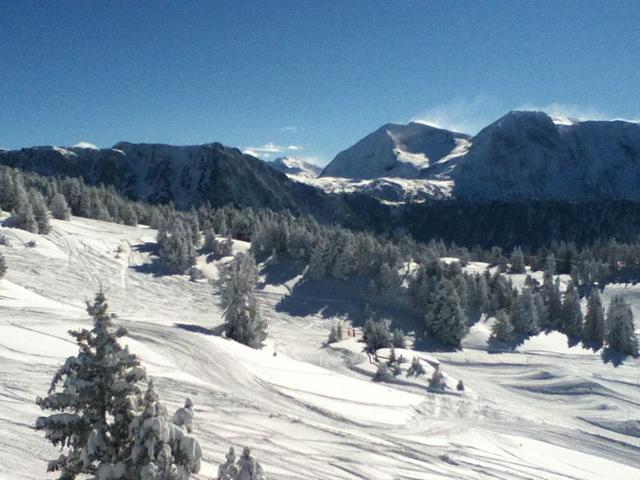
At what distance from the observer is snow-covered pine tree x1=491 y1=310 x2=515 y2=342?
58000 millimetres

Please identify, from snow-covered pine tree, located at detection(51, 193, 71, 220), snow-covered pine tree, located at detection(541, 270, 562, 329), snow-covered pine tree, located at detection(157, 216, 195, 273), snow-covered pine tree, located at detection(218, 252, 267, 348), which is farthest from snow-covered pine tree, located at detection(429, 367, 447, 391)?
snow-covered pine tree, located at detection(51, 193, 71, 220)

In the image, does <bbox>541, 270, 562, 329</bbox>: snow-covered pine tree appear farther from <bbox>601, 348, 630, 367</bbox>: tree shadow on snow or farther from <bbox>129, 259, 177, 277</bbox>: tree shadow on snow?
<bbox>129, 259, 177, 277</bbox>: tree shadow on snow

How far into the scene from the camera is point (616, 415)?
3522 cm

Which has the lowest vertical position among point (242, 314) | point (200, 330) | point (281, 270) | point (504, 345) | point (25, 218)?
point (504, 345)

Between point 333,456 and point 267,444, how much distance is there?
2827 mm

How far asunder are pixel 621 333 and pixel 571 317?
7345 mm

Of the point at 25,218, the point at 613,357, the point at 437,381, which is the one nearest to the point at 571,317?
the point at 613,357

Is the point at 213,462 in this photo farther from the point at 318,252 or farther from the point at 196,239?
the point at 196,239

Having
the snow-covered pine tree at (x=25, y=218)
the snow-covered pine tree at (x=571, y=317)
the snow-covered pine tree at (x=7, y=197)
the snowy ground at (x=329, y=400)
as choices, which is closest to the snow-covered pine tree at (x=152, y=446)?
the snowy ground at (x=329, y=400)

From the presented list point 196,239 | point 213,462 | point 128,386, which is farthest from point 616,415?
point 196,239

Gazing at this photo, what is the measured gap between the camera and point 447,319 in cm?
5797

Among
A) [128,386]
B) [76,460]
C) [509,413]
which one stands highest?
[128,386]

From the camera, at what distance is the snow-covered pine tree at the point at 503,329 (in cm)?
5800

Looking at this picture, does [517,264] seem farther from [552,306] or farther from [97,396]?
[97,396]
